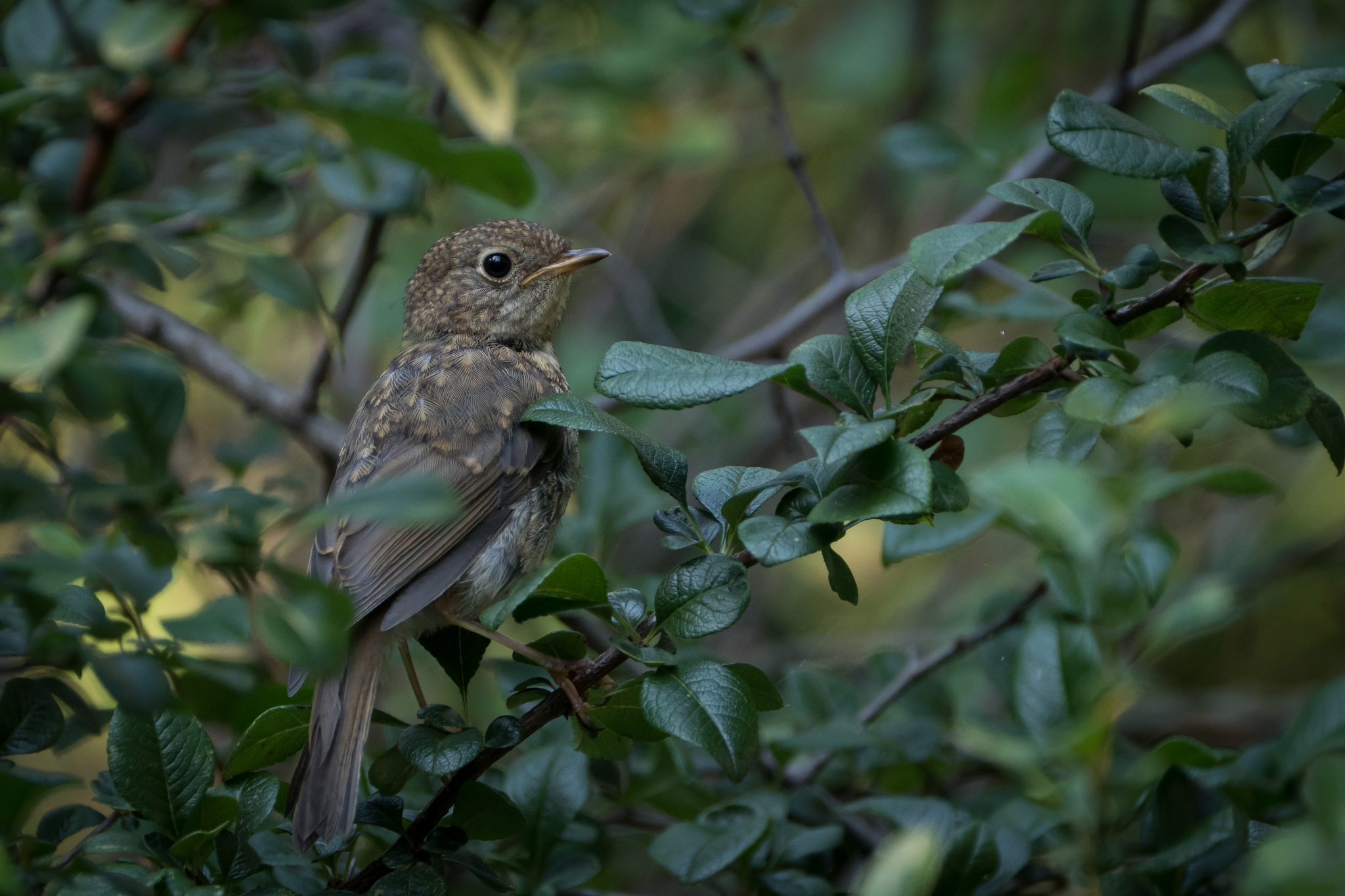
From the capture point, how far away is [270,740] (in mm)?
→ 2029

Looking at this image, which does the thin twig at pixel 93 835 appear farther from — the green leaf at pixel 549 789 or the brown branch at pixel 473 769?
the green leaf at pixel 549 789

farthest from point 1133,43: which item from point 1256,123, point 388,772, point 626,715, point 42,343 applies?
point 42,343

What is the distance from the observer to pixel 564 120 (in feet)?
17.2

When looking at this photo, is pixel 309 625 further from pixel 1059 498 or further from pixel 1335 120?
pixel 1335 120

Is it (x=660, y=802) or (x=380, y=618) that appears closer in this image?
(x=660, y=802)

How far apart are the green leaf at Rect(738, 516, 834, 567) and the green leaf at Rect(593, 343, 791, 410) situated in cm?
21

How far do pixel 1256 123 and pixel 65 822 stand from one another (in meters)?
2.39

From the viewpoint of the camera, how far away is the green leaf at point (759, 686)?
1.95 metres

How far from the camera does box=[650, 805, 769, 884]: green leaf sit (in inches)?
79.6

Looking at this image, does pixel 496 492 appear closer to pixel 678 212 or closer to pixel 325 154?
pixel 325 154

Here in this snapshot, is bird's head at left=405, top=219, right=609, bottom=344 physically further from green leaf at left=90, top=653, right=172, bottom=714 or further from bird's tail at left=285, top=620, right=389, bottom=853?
green leaf at left=90, top=653, right=172, bottom=714

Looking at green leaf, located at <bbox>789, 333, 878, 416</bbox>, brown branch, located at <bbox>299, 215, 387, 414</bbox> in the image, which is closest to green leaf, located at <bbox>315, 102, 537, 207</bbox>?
green leaf, located at <bbox>789, 333, 878, 416</bbox>

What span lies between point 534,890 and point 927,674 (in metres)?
1.28

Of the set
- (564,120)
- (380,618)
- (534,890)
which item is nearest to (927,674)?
(534,890)
